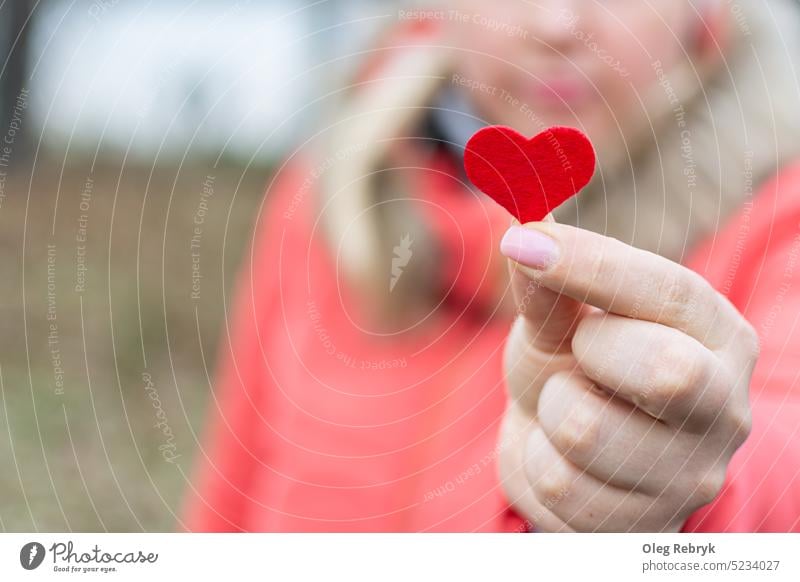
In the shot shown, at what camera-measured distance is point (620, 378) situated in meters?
0.30

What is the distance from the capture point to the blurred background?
1.78ft

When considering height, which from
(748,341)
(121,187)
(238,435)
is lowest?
(238,435)

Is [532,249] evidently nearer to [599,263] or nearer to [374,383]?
[599,263]

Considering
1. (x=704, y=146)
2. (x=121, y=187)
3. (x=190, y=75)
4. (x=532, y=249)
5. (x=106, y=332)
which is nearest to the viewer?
(x=532, y=249)

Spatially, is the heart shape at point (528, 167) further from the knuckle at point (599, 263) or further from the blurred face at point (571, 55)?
the blurred face at point (571, 55)

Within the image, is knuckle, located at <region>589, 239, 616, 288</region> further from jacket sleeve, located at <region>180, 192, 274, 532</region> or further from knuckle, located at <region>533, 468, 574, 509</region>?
jacket sleeve, located at <region>180, 192, 274, 532</region>

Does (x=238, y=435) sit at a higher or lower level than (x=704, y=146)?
lower

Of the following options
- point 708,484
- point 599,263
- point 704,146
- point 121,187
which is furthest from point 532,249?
point 121,187

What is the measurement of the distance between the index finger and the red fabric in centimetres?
13

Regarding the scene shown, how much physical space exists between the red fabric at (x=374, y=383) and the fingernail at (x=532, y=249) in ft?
0.61

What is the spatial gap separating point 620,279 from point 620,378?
1.6 inches

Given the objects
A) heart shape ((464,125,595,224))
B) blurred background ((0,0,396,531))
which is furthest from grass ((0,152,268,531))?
heart shape ((464,125,595,224))

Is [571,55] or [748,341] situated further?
[571,55]

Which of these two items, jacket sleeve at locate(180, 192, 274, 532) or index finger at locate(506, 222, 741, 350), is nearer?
index finger at locate(506, 222, 741, 350)
